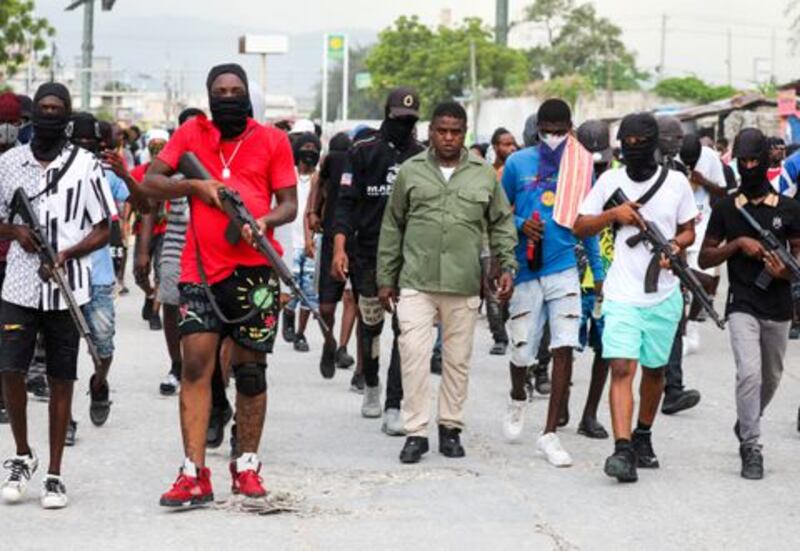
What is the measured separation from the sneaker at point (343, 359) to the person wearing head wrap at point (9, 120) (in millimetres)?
3204

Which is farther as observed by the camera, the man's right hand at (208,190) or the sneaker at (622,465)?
the sneaker at (622,465)

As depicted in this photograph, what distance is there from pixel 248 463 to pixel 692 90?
2591 inches

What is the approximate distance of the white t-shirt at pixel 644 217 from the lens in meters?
8.82

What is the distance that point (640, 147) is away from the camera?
345 inches

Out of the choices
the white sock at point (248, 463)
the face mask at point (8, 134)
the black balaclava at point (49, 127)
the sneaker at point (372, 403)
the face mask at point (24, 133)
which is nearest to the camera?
the white sock at point (248, 463)

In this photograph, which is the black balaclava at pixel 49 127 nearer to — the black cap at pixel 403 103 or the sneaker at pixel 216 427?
the sneaker at pixel 216 427

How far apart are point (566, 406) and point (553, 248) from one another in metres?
1.25

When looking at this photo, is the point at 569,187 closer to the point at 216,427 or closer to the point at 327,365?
the point at 216,427

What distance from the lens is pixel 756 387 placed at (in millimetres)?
9086

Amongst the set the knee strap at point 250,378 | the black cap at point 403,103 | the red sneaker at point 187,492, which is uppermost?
the black cap at point 403,103

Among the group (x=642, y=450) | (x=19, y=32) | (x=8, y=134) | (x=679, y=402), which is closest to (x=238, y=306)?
(x=642, y=450)

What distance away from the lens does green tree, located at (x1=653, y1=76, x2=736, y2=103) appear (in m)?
71.4

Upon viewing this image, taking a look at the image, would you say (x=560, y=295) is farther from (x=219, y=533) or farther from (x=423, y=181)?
(x=219, y=533)

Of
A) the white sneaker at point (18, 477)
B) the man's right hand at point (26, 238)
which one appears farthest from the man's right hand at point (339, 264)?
the white sneaker at point (18, 477)
